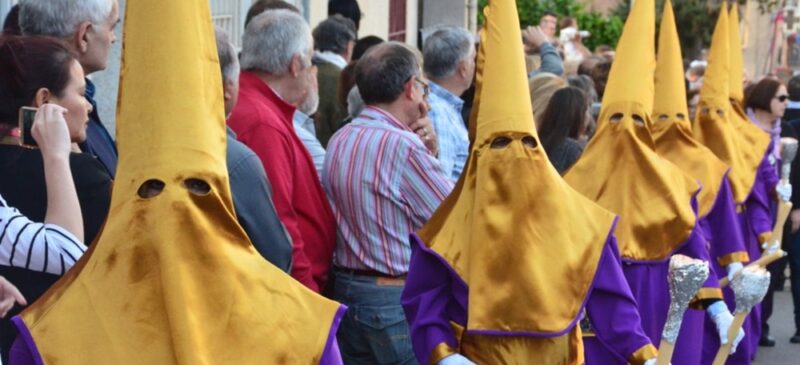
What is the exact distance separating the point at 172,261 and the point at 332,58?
4976 mm

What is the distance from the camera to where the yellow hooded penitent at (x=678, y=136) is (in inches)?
328

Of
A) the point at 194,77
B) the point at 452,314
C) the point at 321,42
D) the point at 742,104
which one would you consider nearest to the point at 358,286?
the point at 452,314

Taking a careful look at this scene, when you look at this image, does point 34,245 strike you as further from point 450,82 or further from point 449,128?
point 450,82

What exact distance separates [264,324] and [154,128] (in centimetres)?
49

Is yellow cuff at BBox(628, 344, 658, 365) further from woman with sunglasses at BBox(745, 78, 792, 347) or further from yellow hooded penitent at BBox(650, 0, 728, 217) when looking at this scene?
woman with sunglasses at BBox(745, 78, 792, 347)

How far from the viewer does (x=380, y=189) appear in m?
5.70

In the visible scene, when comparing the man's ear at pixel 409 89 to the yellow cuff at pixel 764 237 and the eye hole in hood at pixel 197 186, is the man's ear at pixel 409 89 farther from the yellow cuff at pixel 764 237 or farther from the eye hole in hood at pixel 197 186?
the yellow cuff at pixel 764 237

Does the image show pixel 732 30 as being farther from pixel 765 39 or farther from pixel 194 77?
pixel 765 39

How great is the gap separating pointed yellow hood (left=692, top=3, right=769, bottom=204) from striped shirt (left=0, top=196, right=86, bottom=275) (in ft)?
20.3

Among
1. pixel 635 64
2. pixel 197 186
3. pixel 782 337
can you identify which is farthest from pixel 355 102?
pixel 782 337

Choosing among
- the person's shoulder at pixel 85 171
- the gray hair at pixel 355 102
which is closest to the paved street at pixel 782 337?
the gray hair at pixel 355 102

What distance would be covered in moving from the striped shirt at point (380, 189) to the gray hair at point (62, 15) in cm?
108

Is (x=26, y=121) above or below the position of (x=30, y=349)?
above

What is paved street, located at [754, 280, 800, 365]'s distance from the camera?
1045 cm
